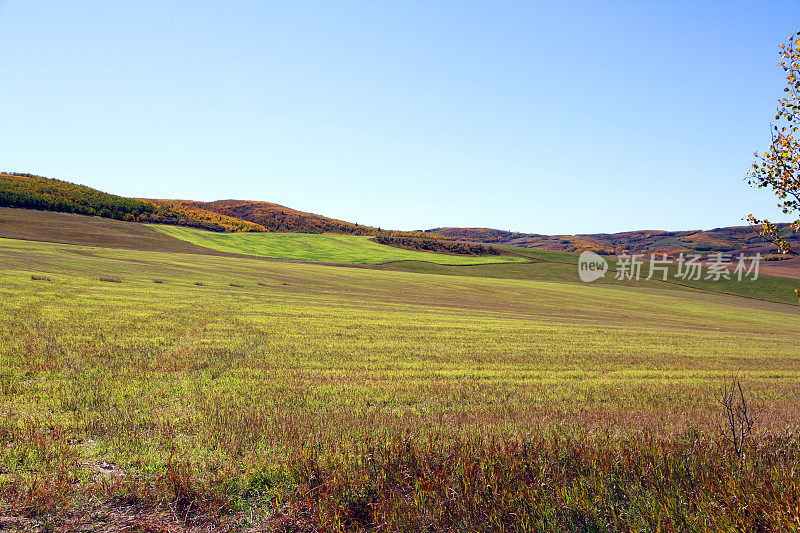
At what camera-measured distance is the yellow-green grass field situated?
484 cm

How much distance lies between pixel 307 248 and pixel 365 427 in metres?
90.8

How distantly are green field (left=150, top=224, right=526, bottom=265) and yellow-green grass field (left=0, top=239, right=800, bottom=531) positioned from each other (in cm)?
6539

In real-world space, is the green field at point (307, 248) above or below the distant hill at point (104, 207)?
below

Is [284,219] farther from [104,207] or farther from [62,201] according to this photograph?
[62,201]

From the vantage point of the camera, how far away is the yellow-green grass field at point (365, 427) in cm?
484

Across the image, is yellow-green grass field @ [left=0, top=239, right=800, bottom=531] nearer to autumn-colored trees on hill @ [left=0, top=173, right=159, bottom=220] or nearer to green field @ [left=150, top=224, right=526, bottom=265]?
green field @ [left=150, top=224, right=526, bottom=265]

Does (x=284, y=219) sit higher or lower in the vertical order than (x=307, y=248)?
higher

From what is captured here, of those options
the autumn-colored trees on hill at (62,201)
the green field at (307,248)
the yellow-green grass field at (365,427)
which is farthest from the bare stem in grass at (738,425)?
the autumn-colored trees on hill at (62,201)

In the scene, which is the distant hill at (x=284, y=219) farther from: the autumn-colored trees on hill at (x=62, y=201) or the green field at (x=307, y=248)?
the autumn-colored trees on hill at (x=62, y=201)

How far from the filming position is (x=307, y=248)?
316 ft

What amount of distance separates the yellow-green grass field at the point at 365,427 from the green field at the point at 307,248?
65.4 meters

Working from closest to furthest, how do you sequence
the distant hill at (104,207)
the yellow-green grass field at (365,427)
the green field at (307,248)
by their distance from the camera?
the yellow-green grass field at (365,427), the green field at (307,248), the distant hill at (104,207)

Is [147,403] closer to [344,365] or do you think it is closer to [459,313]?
[344,365]

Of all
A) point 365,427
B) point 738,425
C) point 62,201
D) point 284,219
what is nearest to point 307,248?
point 62,201
